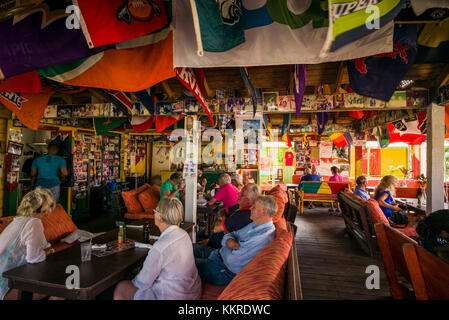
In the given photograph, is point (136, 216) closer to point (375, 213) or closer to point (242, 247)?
point (242, 247)

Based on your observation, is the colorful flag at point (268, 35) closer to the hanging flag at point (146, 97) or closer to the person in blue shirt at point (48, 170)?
the hanging flag at point (146, 97)

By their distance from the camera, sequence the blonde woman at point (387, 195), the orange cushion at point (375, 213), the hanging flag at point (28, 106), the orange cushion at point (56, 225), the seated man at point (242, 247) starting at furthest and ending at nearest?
the blonde woman at point (387, 195) < the orange cushion at point (375, 213) < the hanging flag at point (28, 106) < the orange cushion at point (56, 225) < the seated man at point (242, 247)

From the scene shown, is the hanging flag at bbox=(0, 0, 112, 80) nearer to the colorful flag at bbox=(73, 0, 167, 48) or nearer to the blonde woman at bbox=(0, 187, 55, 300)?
the colorful flag at bbox=(73, 0, 167, 48)

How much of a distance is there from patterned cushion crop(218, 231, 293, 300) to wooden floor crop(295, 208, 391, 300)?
1607 millimetres

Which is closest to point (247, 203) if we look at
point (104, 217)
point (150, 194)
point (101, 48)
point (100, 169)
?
point (101, 48)

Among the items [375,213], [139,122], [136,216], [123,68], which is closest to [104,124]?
[139,122]

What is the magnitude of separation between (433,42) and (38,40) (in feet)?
13.3

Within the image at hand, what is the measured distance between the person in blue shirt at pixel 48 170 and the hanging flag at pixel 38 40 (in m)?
3.53

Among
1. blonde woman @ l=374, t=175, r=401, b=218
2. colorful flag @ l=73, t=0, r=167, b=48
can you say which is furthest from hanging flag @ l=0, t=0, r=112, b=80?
blonde woman @ l=374, t=175, r=401, b=218

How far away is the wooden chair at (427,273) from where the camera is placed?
133 centimetres

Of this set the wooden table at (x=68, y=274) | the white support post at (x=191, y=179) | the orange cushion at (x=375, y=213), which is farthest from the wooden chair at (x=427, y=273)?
the white support post at (x=191, y=179)

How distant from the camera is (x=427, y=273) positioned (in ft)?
4.97

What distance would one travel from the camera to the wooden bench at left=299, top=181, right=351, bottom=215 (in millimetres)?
7414

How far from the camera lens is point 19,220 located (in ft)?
6.72
